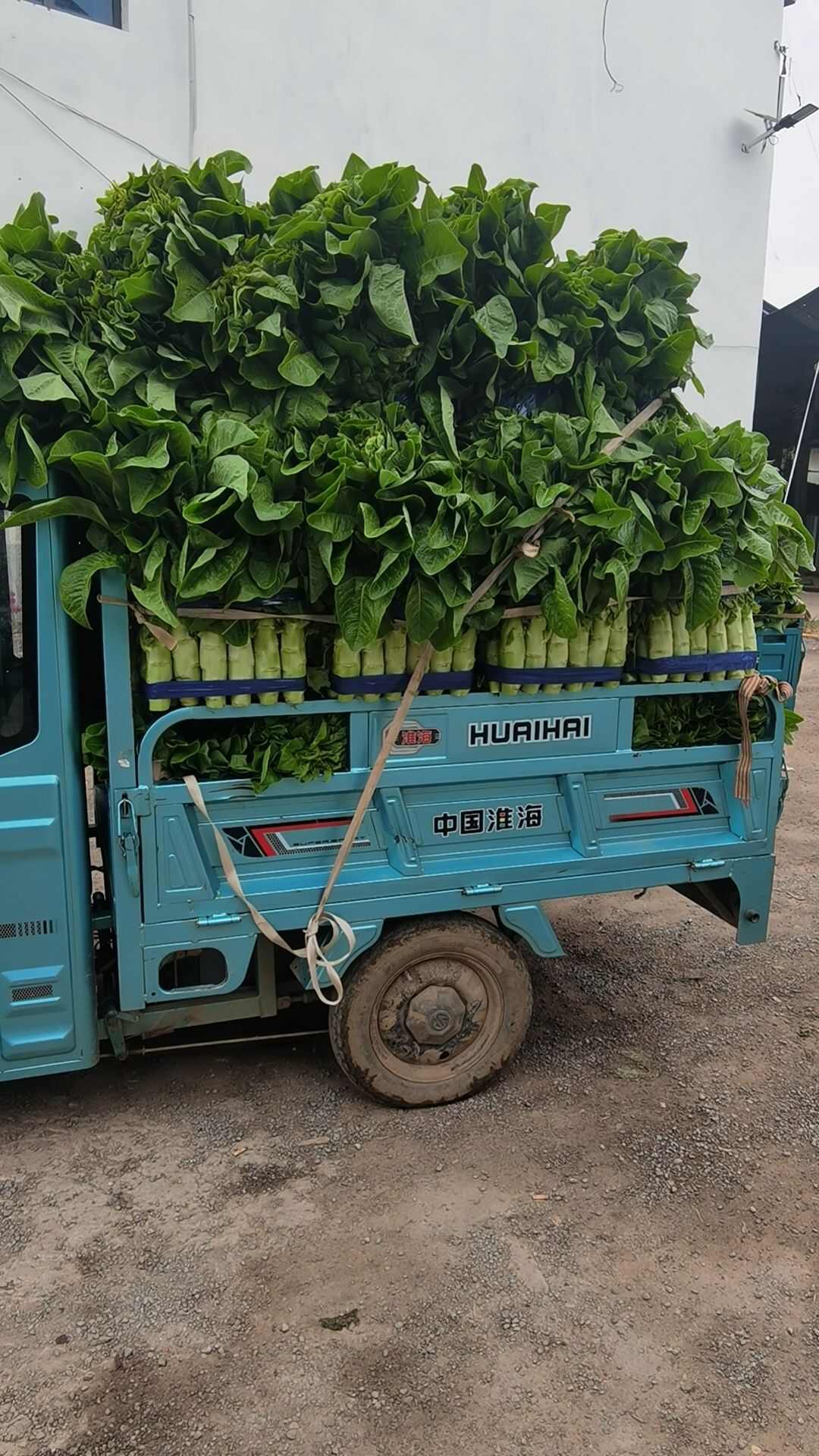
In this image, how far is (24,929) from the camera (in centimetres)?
348

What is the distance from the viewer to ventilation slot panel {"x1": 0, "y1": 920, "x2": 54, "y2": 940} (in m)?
3.46

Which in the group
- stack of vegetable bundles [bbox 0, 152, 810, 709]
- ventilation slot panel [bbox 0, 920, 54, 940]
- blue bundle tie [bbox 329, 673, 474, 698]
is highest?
stack of vegetable bundles [bbox 0, 152, 810, 709]

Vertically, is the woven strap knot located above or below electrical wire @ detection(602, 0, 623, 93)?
below

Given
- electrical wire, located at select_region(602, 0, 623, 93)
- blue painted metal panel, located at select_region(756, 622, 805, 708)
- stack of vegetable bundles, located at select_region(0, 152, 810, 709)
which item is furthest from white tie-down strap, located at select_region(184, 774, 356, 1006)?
electrical wire, located at select_region(602, 0, 623, 93)

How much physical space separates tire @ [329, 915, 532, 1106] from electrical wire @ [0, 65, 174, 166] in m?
5.43

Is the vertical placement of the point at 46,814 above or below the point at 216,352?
below

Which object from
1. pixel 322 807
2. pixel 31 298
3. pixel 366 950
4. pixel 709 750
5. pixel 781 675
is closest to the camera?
pixel 31 298

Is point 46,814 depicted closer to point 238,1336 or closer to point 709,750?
point 238,1336

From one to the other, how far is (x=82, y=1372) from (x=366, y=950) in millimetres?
1689

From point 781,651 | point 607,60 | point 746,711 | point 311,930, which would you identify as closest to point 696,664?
point 746,711

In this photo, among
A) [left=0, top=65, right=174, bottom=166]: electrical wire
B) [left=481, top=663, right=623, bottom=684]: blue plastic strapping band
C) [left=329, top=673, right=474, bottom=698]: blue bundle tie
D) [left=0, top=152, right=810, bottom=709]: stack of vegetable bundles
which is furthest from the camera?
[left=0, top=65, right=174, bottom=166]: electrical wire

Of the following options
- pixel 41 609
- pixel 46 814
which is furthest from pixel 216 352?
pixel 46 814

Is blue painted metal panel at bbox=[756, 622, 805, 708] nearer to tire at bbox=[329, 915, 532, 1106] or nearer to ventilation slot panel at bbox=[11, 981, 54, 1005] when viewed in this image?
tire at bbox=[329, 915, 532, 1106]

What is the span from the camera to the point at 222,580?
3238mm
